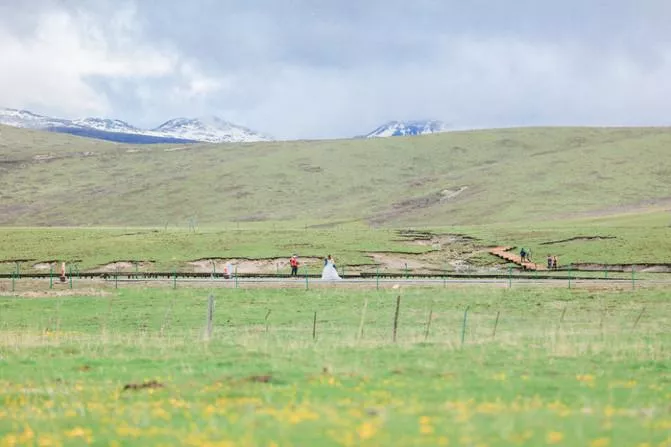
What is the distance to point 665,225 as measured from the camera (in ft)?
325

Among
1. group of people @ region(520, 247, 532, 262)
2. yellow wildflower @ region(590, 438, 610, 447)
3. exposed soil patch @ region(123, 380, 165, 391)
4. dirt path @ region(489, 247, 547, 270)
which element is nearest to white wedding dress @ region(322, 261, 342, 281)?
Result: dirt path @ region(489, 247, 547, 270)

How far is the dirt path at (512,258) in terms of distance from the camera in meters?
75.7

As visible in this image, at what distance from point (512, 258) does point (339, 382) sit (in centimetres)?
6242

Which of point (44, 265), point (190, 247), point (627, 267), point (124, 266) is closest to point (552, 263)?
point (627, 267)

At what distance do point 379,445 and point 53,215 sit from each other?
18349 centimetres

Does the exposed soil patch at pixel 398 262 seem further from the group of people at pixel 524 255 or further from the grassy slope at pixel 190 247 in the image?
the group of people at pixel 524 255

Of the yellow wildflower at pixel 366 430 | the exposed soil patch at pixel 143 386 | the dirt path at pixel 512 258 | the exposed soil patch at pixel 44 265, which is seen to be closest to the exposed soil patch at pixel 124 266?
the exposed soil patch at pixel 44 265

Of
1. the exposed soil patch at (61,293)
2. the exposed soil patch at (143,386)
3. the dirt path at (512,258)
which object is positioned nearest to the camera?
the exposed soil patch at (143,386)

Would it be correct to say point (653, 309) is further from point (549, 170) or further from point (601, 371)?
point (549, 170)

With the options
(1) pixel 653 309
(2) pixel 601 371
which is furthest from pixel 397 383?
(1) pixel 653 309

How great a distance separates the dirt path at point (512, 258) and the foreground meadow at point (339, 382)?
33259mm

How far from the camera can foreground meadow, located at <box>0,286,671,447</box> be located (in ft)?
49.0

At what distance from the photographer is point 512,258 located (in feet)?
265

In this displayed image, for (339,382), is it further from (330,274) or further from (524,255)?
(524,255)
